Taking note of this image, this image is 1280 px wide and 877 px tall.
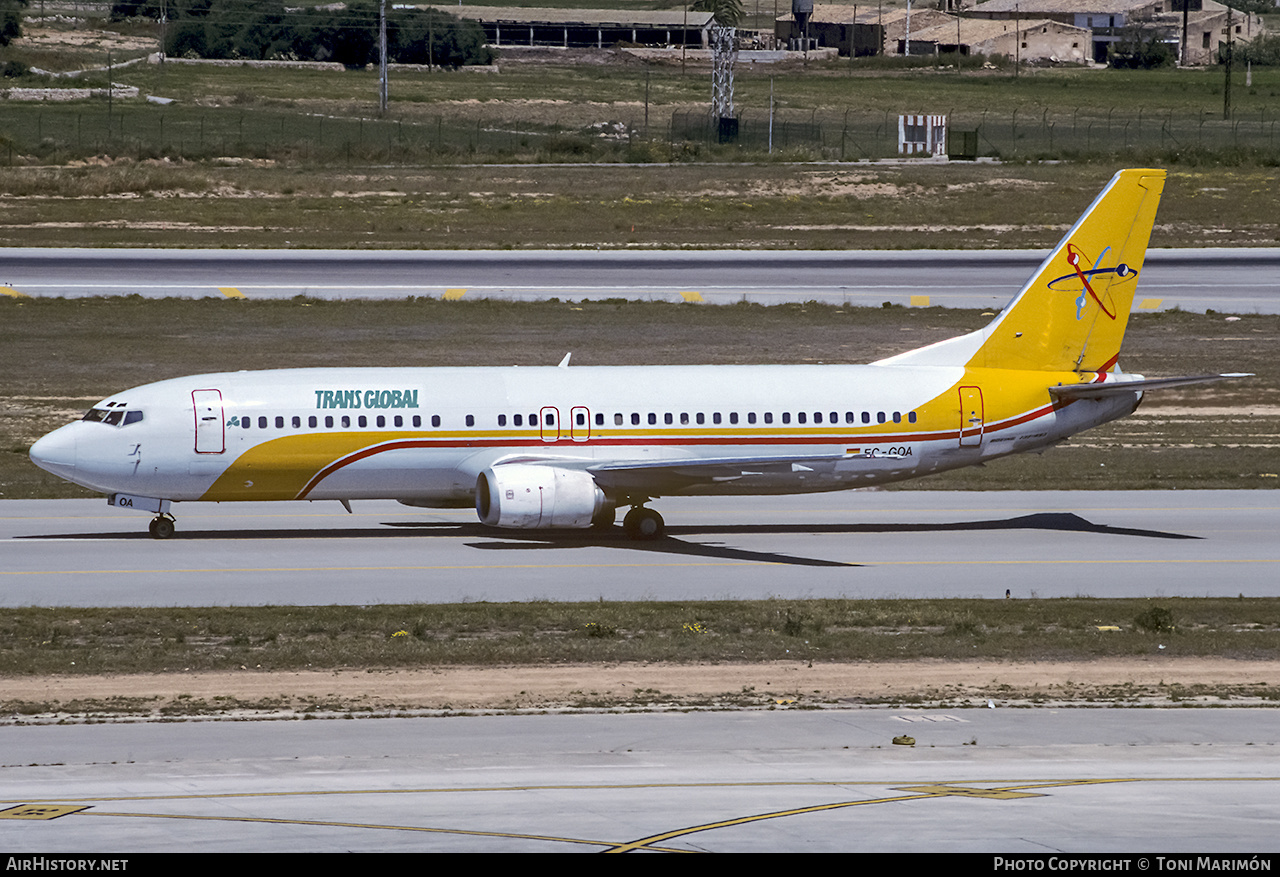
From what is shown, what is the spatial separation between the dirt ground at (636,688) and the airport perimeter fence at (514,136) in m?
93.3

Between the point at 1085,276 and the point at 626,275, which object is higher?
the point at 1085,276

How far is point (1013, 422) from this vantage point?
129 feet

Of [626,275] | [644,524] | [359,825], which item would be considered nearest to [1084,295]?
[644,524]

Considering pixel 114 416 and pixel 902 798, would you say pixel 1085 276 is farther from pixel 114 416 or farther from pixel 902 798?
pixel 902 798

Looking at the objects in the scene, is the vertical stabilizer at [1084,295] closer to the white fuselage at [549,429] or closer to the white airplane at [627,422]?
the white airplane at [627,422]

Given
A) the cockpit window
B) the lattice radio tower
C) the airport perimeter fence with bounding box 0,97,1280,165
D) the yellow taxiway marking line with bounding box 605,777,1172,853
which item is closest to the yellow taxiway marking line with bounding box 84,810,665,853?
the yellow taxiway marking line with bounding box 605,777,1172,853

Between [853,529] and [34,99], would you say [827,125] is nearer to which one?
[34,99]

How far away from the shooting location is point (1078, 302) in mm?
40281

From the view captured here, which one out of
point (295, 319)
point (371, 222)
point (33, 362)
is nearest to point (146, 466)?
point (33, 362)

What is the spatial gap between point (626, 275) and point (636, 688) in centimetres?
5435

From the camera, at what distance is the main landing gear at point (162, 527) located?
123ft

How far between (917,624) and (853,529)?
967cm

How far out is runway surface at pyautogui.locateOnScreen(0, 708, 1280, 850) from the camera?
16.7 metres

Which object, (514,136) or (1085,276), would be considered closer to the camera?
(1085,276)
